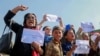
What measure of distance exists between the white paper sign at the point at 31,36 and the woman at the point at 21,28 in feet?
0.28

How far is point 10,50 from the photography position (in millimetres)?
5203

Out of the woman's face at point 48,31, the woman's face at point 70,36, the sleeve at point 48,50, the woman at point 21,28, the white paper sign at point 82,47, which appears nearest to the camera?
the woman at point 21,28

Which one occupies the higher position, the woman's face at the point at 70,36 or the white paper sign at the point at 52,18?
the white paper sign at the point at 52,18

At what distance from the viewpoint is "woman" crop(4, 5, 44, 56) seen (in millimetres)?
Result: 5160

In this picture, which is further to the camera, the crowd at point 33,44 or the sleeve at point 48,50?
the sleeve at point 48,50

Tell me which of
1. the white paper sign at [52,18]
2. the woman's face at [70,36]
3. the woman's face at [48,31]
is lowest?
the woman's face at [70,36]

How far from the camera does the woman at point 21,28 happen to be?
516 centimetres

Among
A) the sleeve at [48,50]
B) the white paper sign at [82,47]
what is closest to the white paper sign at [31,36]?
the sleeve at [48,50]

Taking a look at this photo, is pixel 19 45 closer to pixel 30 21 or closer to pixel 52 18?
pixel 30 21

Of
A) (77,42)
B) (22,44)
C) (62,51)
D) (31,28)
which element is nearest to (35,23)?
(31,28)

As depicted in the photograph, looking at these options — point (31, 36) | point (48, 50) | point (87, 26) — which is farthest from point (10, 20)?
point (87, 26)

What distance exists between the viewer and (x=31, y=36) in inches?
206

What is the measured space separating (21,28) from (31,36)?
0.25 metres

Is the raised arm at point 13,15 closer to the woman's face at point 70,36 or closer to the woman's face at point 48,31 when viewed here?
the woman's face at point 70,36
